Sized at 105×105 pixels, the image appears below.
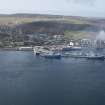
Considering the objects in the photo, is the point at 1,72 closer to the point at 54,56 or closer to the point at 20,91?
the point at 20,91

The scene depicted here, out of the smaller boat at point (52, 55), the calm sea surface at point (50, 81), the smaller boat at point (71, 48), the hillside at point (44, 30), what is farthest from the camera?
the hillside at point (44, 30)

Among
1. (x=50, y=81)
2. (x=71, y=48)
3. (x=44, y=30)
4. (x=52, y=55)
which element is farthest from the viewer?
(x=44, y=30)

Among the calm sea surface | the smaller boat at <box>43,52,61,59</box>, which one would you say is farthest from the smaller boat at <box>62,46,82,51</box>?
the calm sea surface

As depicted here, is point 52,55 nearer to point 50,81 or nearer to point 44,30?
point 50,81

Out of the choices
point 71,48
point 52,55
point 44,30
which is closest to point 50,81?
point 52,55

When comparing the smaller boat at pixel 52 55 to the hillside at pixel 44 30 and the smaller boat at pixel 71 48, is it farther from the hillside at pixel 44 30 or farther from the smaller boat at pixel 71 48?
the hillside at pixel 44 30

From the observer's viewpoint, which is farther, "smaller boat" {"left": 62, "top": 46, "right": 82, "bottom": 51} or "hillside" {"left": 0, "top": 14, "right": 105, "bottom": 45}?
"hillside" {"left": 0, "top": 14, "right": 105, "bottom": 45}

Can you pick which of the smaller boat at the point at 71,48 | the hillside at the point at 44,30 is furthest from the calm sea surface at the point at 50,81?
the hillside at the point at 44,30

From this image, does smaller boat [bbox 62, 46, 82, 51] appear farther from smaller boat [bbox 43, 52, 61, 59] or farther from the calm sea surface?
the calm sea surface
